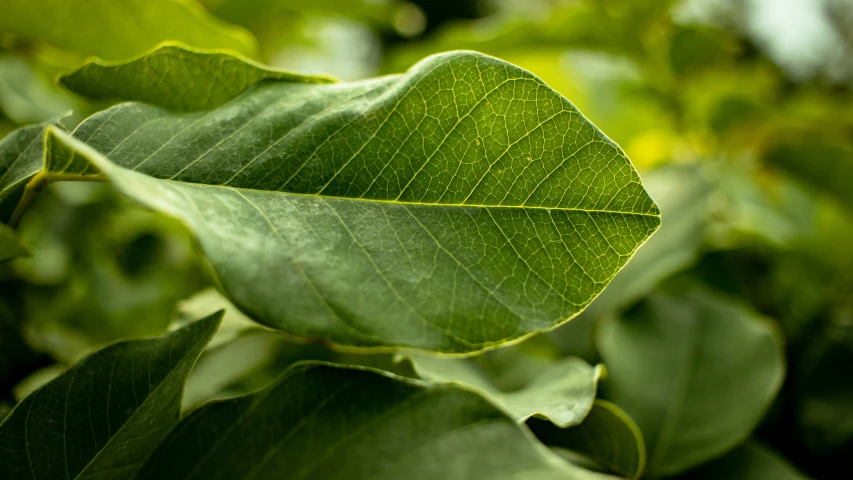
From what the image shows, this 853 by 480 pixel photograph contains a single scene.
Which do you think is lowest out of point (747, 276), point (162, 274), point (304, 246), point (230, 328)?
point (162, 274)

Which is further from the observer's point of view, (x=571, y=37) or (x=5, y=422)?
(x=571, y=37)

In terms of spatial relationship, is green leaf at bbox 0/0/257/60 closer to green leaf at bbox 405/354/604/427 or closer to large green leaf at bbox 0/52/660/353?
large green leaf at bbox 0/52/660/353

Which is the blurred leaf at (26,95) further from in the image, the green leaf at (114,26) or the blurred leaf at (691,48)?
the blurred leaf at (691,48)

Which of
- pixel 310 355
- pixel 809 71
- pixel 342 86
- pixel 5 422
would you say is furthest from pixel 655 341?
pixel 809 71

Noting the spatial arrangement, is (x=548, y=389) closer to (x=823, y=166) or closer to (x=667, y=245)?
(x=667, y=245)

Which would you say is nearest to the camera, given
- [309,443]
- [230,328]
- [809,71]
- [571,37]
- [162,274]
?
[309,443]

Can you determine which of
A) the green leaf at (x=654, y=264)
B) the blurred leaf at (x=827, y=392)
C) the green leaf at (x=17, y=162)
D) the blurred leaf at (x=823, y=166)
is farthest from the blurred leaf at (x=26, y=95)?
the blurred leaf at (x=823, y=166)

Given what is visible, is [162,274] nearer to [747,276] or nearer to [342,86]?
[342,86]

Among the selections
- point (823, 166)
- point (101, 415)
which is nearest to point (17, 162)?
point (101, 415)
